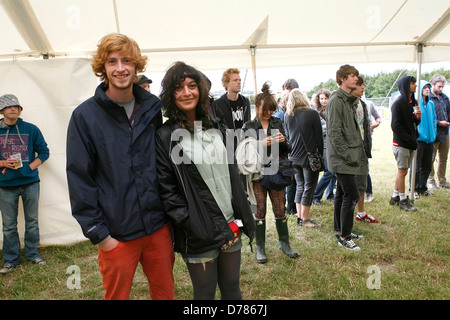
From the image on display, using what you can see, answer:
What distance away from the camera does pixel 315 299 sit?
270 centimetres

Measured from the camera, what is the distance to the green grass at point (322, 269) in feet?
9.20

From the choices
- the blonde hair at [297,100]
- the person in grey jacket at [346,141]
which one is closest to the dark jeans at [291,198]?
the blonde hair at [297,100]

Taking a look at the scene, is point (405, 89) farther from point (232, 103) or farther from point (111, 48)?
point (111, 48)

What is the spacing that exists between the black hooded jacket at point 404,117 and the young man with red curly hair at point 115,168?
425 centimetres

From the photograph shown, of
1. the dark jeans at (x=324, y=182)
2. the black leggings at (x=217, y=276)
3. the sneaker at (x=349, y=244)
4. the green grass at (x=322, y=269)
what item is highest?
the black leggings at (x=217, y=276)

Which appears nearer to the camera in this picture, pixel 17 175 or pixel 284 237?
pixel 284 237

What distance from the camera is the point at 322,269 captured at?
318 centimetres

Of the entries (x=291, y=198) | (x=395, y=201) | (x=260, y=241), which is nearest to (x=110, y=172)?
(x=260, y=241)

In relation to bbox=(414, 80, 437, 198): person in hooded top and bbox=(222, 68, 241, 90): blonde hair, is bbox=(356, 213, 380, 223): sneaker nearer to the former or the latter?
bbox=(414, 80, 437, 198): person in hooded top

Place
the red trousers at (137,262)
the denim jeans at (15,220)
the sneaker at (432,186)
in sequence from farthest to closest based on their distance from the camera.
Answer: the sneaker at (432,186), the denim jeans at (15,220), the red trousers at (137,262)

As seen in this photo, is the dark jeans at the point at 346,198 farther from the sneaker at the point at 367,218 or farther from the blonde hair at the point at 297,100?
the blonde hair at the point at 297,100

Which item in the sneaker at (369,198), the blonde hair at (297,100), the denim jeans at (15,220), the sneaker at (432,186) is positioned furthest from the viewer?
the sneaker at (432,186)

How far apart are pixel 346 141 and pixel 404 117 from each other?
6.19 ft
